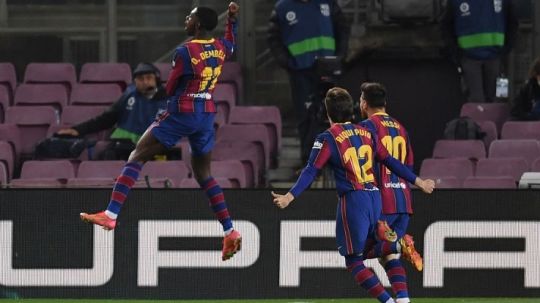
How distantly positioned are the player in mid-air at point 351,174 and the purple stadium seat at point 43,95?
734 centimetres

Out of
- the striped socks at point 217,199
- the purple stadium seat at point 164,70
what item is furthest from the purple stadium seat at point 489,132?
the striped socks at point 217,199

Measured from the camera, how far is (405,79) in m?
20.0

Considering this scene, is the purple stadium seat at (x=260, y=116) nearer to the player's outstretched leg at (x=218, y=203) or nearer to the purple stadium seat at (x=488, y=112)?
the purple stadium seat at (x=488, y=112)

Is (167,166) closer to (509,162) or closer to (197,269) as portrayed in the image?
(197,269)

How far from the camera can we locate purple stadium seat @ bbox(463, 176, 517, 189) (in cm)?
1673

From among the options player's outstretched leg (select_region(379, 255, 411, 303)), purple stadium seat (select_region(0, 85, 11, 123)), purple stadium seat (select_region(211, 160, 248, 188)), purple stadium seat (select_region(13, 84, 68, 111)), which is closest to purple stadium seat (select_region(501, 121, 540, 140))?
purple stadium seat (select_region(211, 160, 248, 188))

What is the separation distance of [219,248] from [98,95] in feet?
14.9

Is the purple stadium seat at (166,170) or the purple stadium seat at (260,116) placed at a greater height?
the purple stadium seat at (260,116)

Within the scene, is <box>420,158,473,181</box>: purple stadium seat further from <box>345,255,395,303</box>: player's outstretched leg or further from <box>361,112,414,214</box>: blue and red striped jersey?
<box>345,255,395,303</box>: player's outstretched leg

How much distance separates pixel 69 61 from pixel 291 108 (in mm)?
2654

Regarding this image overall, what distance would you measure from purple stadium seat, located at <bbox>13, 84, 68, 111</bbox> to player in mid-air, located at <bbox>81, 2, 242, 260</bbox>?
633 centimetres

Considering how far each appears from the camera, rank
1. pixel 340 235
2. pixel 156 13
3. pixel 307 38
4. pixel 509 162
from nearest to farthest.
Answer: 1. pixel 340 235
2. pixel 509 162
3. pixel 307 38
4. pixel 156 13

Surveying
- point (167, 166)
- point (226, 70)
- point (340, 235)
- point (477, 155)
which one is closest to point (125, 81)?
point (226, 70)

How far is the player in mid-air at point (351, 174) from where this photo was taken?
12320 mm
